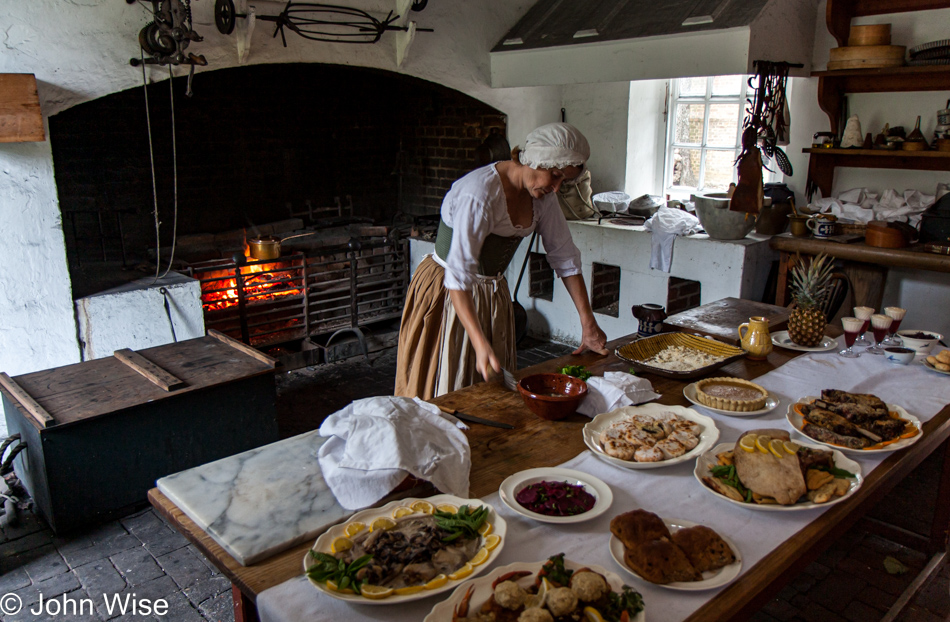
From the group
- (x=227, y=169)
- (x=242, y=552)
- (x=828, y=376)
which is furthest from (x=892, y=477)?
(x=227, y=169)

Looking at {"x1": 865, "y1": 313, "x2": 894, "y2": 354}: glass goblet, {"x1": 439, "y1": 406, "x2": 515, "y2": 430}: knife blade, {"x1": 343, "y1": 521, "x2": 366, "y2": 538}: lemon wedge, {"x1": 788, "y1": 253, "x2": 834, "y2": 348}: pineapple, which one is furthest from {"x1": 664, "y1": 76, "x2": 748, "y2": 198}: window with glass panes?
{"x1": 343, "y1": 521, "x2": 366, "y2": 538}: lemon wedge

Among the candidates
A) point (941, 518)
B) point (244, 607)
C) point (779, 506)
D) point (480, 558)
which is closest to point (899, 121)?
point (941, 518)

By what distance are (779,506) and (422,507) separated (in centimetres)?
81

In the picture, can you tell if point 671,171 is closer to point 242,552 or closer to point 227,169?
point 227,169

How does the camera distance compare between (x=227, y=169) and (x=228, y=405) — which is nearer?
(x=228, y=405)

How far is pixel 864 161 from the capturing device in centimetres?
463

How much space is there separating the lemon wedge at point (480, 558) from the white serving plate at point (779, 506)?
601 mm

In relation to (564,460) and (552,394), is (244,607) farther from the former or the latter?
(552,394)

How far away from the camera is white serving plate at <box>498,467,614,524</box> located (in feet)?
5.00

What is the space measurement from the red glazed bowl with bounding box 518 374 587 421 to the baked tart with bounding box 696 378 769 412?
0.40m

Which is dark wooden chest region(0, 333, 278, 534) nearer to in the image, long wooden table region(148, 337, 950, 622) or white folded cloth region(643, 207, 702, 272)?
long wooden table region(148, 337, 950, 622)

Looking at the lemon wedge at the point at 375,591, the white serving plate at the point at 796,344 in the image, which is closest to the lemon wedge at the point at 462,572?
the lemon wedge at the point at 375,591

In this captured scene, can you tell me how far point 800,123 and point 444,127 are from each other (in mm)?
2799

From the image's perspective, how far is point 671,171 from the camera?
228 inches
